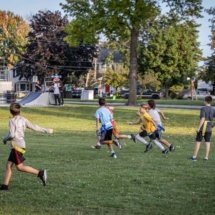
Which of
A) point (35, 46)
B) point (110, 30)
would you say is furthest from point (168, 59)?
point (110, 30)

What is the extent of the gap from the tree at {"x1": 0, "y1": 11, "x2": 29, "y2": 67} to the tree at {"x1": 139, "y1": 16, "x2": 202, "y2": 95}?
747 inches

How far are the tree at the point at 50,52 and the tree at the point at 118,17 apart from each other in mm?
38373

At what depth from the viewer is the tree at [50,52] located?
278 ft

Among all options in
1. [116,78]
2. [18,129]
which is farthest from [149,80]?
[18,129]

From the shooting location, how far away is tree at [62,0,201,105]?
43.6m

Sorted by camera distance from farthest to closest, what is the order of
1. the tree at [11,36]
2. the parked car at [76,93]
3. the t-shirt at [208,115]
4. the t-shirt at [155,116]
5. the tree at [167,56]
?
the tree at [11,36], the parked car at [76,93], the tree at [167,56], the t-shirt at [155,116], the t-shirt at [208,115]

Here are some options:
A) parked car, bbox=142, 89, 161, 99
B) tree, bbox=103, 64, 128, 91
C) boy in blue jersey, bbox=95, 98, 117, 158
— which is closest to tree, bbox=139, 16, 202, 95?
parked car, bbox=142, 89, 161, 99

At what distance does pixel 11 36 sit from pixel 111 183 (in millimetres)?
87664

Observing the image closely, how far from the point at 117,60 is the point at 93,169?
11188cm

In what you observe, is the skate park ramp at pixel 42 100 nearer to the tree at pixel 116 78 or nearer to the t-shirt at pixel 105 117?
the t-shirt at pixel 105 117

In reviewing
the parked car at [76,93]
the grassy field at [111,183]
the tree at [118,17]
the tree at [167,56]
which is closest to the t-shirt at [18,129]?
the grassy field at [111,183]

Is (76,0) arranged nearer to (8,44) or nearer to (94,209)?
(94,209)

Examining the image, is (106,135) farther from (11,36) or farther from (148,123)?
(11,36)

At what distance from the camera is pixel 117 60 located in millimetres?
123938
